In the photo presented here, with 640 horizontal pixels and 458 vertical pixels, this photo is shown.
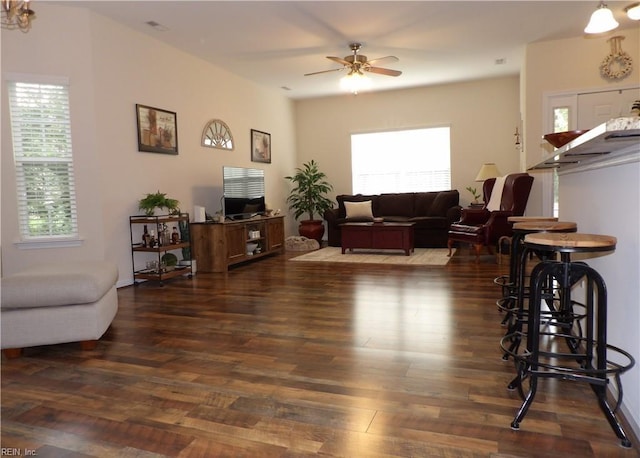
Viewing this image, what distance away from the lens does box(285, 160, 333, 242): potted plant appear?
7898 mm

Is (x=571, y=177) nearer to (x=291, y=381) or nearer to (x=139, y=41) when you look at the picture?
(x=291, y=381)

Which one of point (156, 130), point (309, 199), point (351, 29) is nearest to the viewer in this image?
point (351, 29)

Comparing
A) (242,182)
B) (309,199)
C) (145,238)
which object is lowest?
(145,238)

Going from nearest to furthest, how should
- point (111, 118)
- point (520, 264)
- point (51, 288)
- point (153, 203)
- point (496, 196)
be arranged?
point (51, 288)
point (520, 264)
point (111, 118)
point (153, 203)
point (496, 196)

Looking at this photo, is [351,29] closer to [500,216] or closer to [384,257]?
[500,216]

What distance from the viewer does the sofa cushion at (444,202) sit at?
7.35 metres

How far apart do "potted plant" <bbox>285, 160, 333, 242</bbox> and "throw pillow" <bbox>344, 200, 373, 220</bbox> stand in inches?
23.4

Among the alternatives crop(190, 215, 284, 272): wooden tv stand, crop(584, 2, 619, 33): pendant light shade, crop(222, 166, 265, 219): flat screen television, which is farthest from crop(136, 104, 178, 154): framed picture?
crop(584, 2, 619, 33): pendant light shade

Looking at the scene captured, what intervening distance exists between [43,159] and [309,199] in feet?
15.5

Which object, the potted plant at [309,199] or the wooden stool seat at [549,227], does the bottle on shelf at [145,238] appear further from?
the wooden stool seat at [549,227]

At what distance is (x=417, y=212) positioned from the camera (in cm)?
767

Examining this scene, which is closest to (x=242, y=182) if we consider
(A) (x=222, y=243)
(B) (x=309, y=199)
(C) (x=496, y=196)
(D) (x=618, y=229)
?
(A) (x=222, y=243)

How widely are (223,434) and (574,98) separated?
5.99m

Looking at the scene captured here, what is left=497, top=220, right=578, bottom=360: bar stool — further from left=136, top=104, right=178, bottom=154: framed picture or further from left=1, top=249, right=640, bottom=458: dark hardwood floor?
left=136, top=104, right=178, bottom=154: framed picture
